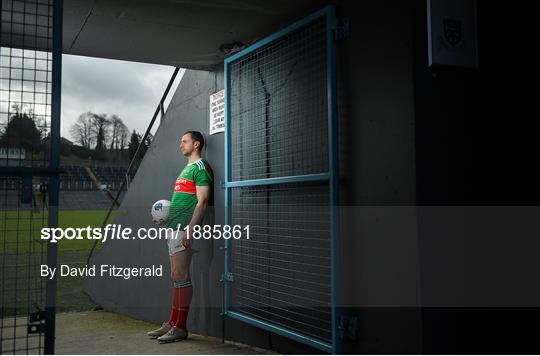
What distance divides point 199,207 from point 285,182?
1.11 meters

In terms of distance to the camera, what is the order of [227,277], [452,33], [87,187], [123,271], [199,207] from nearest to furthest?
1. [452,33]
2. [227,277]
3. [199,207]
4. [123,271]
5. [87,187]

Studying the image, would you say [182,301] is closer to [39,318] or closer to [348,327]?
[39,318]

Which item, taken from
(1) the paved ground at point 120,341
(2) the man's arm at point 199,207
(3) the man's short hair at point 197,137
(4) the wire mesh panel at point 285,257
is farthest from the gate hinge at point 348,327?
(3) the man's short hair at point 197,137

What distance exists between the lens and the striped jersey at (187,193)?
433 cm

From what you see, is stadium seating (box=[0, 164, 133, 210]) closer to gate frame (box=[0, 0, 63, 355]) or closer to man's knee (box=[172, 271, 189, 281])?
man's knee (box=[172, 271, 189, 281])

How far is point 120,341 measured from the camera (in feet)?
14.6

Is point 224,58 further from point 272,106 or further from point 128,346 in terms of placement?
point 128,346

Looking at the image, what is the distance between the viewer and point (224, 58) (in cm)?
449

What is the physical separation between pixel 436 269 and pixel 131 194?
15.1ft

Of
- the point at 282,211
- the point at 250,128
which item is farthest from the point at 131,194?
the point at 282,211

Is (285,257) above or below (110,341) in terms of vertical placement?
above

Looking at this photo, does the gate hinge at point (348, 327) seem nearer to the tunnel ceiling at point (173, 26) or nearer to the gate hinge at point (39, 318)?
the gate hinge at point (39, 318)

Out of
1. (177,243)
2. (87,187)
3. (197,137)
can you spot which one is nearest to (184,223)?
(177,243)

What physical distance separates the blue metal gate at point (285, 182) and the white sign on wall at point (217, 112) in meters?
0.29
